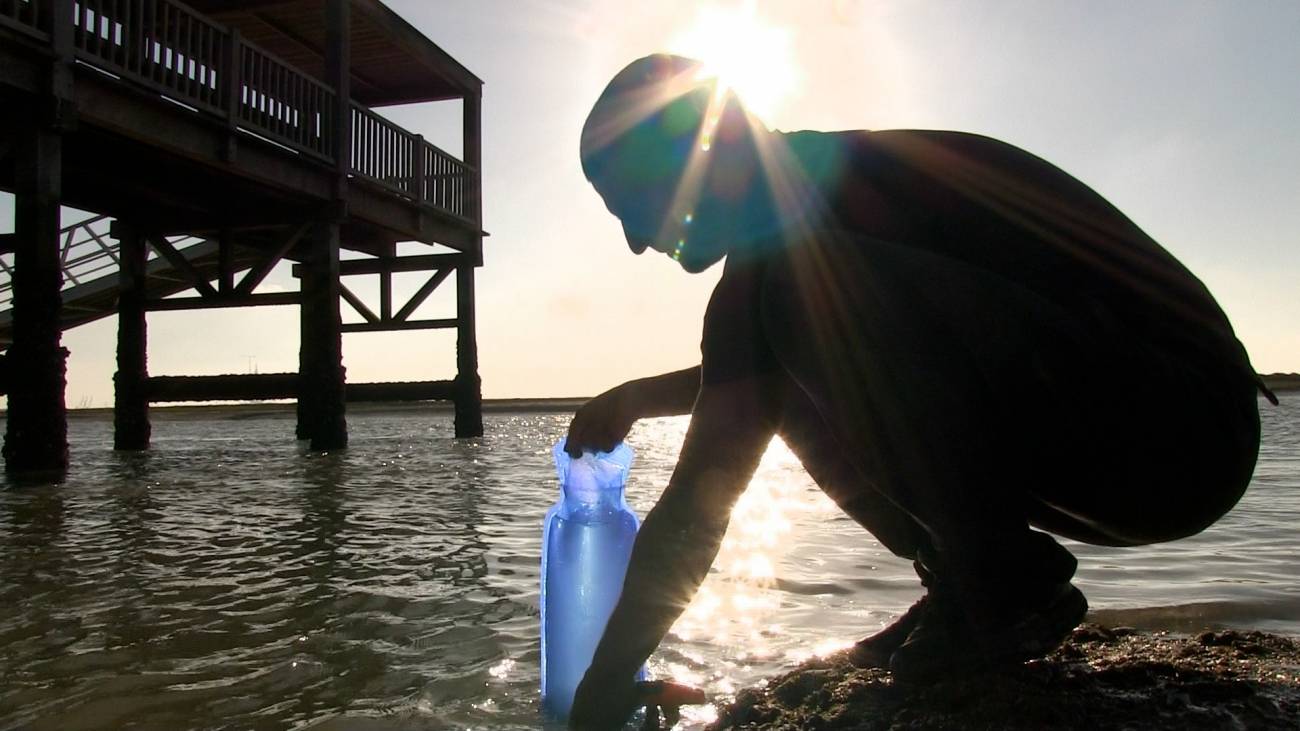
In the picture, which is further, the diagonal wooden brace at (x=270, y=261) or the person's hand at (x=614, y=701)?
the diagonal wooden brace at (x=270, y=261)

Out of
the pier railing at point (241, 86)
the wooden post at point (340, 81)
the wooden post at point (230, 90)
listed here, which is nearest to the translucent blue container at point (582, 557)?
the pier railing at point (241, 86)

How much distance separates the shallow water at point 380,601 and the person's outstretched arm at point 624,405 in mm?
511

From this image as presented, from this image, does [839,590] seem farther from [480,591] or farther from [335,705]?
[335,705]

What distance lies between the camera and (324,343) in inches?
376

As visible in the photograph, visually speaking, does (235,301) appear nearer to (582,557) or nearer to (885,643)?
(582,557)

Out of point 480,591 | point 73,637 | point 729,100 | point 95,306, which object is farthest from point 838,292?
point 95,306

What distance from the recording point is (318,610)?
100 inches

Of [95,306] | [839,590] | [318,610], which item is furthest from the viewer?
[95,306]

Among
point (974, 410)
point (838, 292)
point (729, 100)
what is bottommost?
point (974, 410)

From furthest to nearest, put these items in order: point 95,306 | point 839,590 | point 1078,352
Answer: point 95,306, point 839,590, point 1078,352

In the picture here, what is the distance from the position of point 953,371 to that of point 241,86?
804cm

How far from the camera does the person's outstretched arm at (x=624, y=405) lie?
67.9 inches

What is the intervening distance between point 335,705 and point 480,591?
3.38 ft

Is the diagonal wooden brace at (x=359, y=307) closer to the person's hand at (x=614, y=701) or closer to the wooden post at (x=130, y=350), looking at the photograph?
the wooden post at (x=130, y=350)
